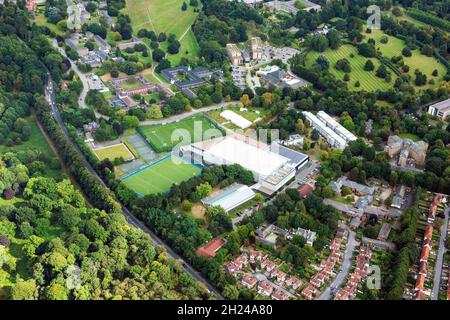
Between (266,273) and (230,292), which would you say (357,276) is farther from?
(230,292)

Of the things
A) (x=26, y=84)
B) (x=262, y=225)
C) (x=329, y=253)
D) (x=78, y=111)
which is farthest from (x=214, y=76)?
(x=329, y=253)

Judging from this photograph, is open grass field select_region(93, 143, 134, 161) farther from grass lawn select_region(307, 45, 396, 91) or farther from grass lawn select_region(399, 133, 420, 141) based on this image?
grass lawn select_region(307, 45, 396, 91)

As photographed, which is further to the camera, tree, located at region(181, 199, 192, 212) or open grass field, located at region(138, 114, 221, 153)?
open grass field, located at region(138, 114, 221, 153)

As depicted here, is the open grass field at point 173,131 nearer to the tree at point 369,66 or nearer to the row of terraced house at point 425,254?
the row of terraced house at point 425,254

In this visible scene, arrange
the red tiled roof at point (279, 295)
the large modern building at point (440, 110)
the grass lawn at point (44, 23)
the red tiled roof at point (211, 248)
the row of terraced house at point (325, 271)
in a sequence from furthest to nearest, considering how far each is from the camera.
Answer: the grass lawn at point (44, 23), the large modern building at point (440, 110), the red tiled roof at point (211, 248), the row of terraced house at point (325, 271), the red tiled roof at point (279, 295)

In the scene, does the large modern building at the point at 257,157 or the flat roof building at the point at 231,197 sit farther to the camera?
the large modern building at the point at 257,157

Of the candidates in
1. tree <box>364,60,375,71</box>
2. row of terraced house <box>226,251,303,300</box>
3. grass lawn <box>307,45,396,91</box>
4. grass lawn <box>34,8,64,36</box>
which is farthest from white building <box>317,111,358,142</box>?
grass lawn <box>34,8,64,36</box>

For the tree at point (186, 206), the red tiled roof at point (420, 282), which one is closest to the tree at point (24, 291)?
the tree at point (186, 206)
